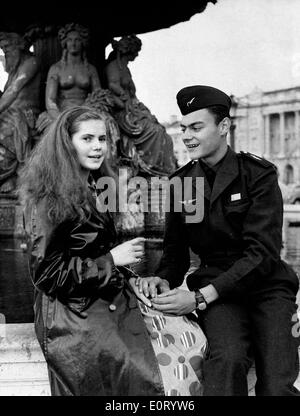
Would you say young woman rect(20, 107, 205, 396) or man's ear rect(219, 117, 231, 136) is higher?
man's ear rect(219, 117, 231, 136)

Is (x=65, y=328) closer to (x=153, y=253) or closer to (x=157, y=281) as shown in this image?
(x=157, y=281)

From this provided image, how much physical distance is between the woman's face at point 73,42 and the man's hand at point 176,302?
477 centimetres

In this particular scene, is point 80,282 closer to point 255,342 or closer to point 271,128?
point 255,342

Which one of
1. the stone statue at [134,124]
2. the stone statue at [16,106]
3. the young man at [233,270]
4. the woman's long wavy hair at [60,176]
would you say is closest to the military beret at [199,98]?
the young man at [233,270]

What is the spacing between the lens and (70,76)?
20.5 ft

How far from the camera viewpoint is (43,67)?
6.57m

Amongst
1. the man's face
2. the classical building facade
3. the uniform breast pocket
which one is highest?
the classical building facade

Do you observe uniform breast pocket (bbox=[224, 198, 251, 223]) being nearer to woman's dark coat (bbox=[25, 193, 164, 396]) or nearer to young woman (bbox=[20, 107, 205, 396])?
young woman (bbox=[20, 107, 205, 396])

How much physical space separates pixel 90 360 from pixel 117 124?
4737 millimetres

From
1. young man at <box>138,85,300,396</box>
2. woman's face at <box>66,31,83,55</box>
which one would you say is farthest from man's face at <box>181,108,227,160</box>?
woman's face at <box>66,31,83,55</box>

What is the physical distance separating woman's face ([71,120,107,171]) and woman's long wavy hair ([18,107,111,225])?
2 centimetres

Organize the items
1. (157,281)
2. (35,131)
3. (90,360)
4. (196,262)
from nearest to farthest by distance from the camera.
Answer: (90,360)
(157,281)
(196,262)
(35,131)

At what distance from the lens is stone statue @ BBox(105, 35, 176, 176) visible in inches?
253
